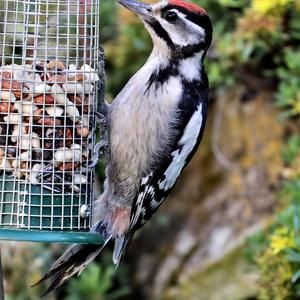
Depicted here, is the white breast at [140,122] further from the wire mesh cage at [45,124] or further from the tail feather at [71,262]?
the tail feather at [71,262]

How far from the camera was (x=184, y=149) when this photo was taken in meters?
4.57

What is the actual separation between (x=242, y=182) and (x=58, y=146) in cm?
254

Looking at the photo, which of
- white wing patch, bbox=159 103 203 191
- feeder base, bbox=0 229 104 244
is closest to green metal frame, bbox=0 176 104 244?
feeder base, bbox=0 229 104 244

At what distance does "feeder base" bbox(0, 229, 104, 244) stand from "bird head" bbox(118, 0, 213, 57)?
1.13 meters

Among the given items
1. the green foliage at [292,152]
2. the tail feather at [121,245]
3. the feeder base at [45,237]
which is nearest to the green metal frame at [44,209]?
the feeder base at [45,237]

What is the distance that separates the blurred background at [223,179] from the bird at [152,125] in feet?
3.63

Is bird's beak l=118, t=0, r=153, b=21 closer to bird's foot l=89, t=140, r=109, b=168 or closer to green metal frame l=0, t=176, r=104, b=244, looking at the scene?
bird's foot l=89, t=140, r=109, b=168

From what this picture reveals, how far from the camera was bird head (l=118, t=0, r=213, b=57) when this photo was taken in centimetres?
436

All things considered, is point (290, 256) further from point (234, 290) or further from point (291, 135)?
point (291, 135)

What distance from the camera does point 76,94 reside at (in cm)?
429

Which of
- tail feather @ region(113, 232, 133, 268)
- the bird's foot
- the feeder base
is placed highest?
the bird's foot

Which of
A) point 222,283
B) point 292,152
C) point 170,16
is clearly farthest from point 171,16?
point 222,283

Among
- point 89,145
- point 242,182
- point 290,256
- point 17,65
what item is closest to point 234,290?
point 242,182

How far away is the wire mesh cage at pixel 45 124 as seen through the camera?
4137mm
